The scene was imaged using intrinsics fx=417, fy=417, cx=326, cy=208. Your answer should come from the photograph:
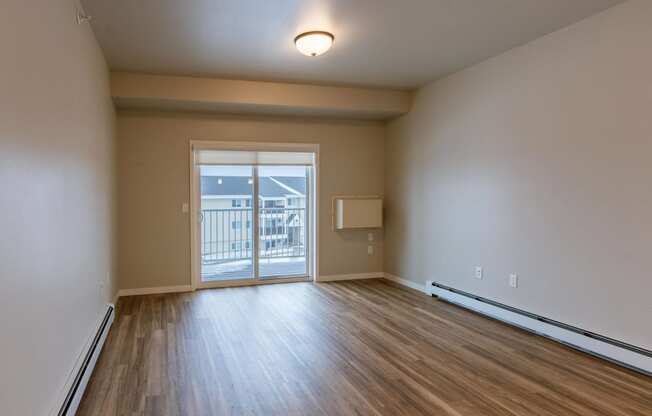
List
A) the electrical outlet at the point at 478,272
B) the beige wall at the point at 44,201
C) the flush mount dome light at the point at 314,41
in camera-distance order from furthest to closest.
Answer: the electrical outlet at the point at 478,272 → the flush mount dome light at the point at 314,41 → the beige wall at the point at 44,201

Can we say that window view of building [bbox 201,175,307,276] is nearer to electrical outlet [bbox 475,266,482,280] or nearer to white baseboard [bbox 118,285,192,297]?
white baseboard [bbox 118,285,192,297]

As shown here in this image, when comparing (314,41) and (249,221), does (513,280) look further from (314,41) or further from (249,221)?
(249,221)

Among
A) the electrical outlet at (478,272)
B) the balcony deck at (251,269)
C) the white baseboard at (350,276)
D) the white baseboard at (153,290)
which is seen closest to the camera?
the electrical outlet at (478,272)

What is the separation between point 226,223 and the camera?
5758mm

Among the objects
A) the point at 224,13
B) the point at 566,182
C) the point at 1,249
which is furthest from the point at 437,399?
the point at 224,13

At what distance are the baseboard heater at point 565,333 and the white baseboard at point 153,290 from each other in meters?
3.35

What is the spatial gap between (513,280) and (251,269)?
3.41m

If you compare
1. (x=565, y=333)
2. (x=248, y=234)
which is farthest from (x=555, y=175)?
(x=248, y=234)

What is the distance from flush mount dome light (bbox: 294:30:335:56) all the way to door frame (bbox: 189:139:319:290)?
7.18 feet

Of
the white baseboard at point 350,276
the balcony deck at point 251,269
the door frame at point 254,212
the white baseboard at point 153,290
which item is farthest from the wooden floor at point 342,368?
the white baseboard at point 350,276

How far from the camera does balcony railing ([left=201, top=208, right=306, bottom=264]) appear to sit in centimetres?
569

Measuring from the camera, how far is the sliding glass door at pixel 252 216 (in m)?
5.59

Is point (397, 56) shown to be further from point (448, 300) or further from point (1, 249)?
point (1, 249)

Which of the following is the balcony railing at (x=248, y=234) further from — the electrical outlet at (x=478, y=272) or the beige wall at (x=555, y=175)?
the electrical outlet at (x=478, y=272)
